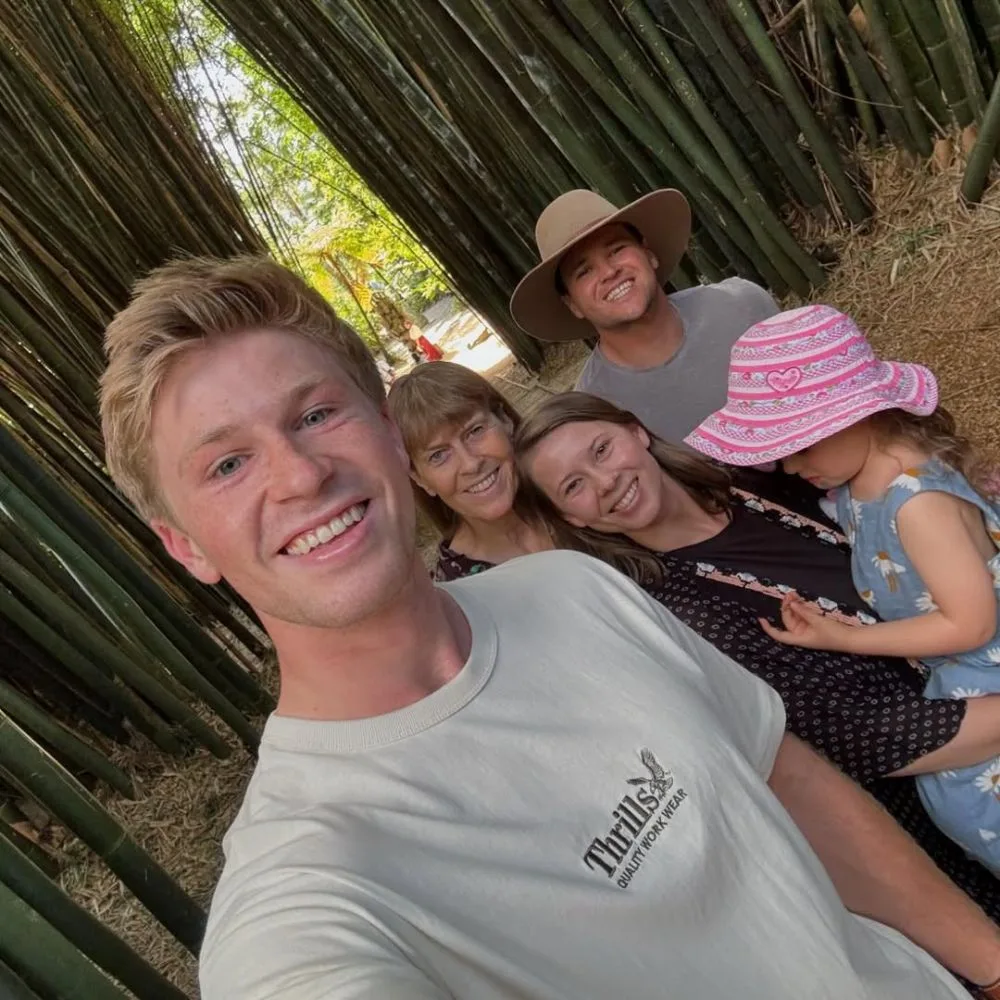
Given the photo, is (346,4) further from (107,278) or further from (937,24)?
(937,24)

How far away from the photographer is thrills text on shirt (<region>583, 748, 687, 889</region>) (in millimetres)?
734

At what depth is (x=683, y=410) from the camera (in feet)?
7.31

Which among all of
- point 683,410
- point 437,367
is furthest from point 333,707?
point 683,410

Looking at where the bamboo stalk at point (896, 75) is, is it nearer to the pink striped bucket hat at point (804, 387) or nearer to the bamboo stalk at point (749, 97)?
the bamboo stalk at point (749, 97)

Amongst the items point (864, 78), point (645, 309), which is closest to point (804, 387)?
point (645, 309)

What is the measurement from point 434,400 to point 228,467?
99 centimetres

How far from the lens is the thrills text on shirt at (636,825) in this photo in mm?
734

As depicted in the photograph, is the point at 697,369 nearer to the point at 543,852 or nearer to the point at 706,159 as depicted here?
the point at 706,159

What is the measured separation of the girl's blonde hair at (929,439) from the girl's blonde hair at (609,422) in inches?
13.2

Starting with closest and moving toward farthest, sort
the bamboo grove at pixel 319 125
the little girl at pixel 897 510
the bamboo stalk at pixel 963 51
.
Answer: the little girl at pixel 897 510 < the bamboo grove at pixel 319 125 < the bamboo stalk at pixel 963 51

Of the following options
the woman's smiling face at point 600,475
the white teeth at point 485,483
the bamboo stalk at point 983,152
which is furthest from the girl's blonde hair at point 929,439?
the bamboo stalk at point 983,152

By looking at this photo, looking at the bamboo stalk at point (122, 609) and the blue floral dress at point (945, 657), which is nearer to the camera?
the blue floral dress at point (945, 657)

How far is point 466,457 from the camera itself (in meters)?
1.82

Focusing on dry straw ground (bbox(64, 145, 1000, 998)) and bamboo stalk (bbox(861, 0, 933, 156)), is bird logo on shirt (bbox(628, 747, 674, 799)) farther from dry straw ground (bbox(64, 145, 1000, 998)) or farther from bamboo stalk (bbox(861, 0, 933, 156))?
bamboo stalk (bbox(861, 0, 933, 156))
